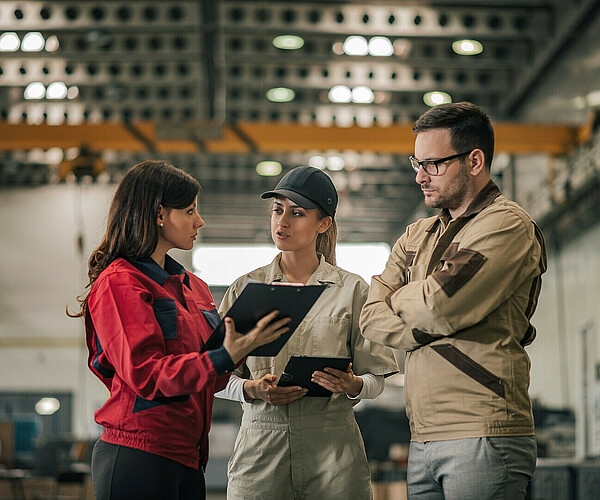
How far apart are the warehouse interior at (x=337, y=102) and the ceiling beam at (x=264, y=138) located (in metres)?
0.02

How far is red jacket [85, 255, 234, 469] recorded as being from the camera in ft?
5.81

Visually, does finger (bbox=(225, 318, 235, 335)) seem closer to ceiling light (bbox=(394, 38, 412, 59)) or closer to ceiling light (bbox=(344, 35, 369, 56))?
ceiling light (bbox=(344, 35, 369, 56))

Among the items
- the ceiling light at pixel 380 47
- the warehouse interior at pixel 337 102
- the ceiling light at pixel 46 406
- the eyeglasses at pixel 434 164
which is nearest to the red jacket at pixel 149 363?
the eyeglasses at pixel 434 164

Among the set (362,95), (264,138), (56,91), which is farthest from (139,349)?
(56,91)

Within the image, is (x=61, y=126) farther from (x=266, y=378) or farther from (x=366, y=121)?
(x=266, y=378)

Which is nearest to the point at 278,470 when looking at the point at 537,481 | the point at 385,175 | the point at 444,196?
the point at 444,196

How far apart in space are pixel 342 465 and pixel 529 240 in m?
0.77

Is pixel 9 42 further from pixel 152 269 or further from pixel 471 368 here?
pixel 471 368

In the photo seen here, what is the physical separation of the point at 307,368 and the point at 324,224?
49cm

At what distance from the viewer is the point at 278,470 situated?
82.0 inches

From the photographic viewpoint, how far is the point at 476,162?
1957mm

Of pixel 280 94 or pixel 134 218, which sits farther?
pixel 280 94

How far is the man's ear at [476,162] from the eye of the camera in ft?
6.41

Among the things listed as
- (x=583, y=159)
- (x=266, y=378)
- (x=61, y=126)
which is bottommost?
(x=266, y=378)
